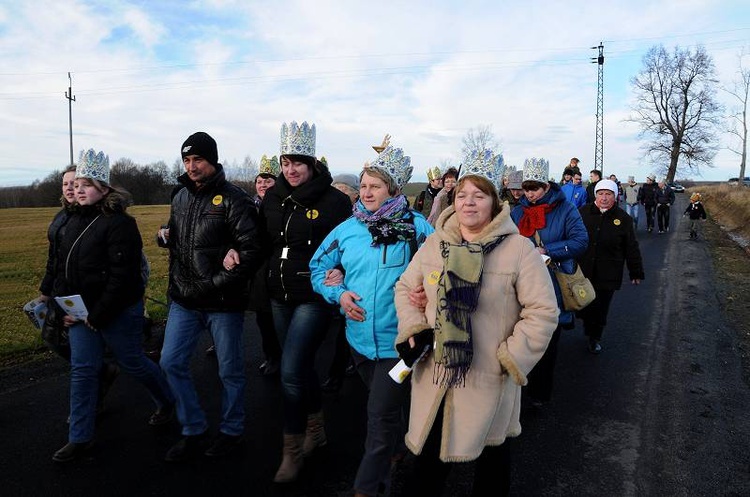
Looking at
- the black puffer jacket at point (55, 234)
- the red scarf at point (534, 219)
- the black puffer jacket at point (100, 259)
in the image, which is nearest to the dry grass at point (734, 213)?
the red scarf at point (534, 219)

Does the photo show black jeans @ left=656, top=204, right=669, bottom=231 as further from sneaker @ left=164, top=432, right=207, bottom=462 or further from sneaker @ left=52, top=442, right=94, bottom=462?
sneaker @ left=52, top=442, right=94, bottom=462

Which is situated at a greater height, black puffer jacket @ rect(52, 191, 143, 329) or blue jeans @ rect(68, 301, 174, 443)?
black puffer jacket @ rect(52, 191, 143, 329)

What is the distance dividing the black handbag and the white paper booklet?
91 mm

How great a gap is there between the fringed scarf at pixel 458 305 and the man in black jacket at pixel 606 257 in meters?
4.30

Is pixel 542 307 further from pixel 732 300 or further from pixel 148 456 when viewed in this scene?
pixel 732 300

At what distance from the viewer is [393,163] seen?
352 cm

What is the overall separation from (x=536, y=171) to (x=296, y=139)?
2.16 meters

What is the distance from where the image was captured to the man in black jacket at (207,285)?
12.6 ft

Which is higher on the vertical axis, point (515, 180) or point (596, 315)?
point (515, 180)

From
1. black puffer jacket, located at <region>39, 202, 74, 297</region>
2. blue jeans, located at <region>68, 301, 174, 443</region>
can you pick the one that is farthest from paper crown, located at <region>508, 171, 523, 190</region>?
black puffer jacket, located at <region>39, 202, 74, 297</region>

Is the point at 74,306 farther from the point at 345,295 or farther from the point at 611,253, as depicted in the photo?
the point at 611,253

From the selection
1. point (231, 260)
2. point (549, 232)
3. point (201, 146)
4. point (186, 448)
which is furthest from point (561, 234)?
point (186, 448)

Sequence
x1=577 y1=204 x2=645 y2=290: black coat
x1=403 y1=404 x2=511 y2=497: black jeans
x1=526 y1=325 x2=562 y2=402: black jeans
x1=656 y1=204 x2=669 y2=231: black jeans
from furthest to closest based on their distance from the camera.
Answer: x1=656 y1=204 x2=669 y2=231: black jeans, x1=577 y1=204 x2=645 y2=290: black coat, x1=526 y1=325 x2=562 y2=402: black jeans, x1=403 y1=404 x2=511 y2=497: black jeans

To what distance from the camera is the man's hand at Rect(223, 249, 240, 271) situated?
3758 mm
